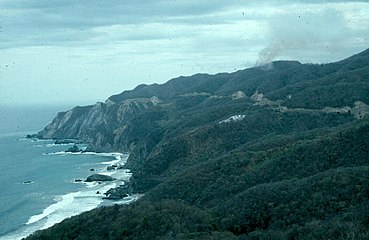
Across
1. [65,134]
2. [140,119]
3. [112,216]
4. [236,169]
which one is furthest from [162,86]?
[112,216]

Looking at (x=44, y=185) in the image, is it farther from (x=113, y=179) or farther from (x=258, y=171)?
(x=258, y=171)

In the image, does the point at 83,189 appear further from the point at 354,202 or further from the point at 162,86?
the point at 162,86

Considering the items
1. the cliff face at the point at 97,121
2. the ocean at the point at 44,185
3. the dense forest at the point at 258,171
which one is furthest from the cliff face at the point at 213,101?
the ocean at the point at 44,185

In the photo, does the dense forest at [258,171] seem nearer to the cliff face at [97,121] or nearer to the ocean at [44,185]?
the ocean at [44,185]

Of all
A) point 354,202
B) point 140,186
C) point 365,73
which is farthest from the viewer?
point 365,73

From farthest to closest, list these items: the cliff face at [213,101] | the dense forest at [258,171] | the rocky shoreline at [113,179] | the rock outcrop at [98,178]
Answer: the cliff face at [213,101]
the rock outcrop at [98,178]
the rocky shoreline at [113,179]
the dense forest at [258,171]

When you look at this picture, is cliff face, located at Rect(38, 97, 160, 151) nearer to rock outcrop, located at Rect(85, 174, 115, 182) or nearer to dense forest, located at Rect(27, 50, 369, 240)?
dense forest, located at Rect(27, 50, 369, 240)

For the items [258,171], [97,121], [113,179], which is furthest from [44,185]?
[97,121]
